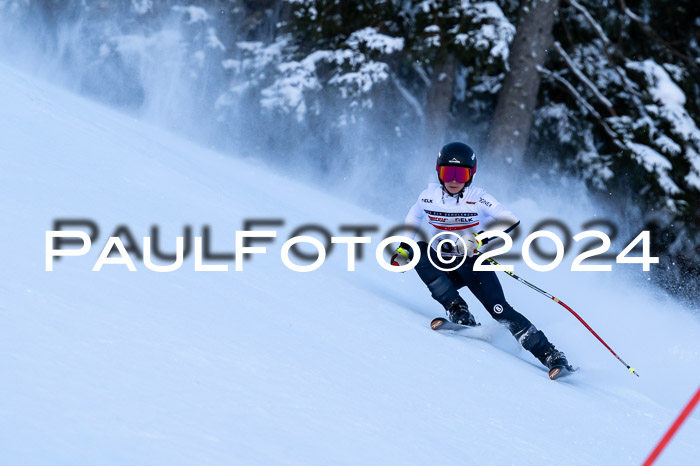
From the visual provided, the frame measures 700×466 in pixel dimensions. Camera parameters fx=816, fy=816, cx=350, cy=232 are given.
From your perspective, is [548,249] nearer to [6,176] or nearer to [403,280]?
[403,280]

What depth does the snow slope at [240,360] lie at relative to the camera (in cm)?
261

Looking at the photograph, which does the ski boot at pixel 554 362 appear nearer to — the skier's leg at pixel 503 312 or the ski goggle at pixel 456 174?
the skier's leg at pixel 503 312

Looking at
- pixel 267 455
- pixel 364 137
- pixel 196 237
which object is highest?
pixel 364 137

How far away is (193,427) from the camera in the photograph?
266cm

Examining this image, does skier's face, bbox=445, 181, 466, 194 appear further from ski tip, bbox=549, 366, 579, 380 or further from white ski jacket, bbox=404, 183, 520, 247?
ski tip, bbox=549, 366, 579, 380

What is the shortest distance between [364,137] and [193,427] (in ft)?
40.9

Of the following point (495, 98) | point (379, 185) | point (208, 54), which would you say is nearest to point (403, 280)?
point (379, 185)

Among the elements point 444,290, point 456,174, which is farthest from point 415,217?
point 444,290

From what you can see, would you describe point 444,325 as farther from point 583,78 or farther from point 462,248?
point 583,78

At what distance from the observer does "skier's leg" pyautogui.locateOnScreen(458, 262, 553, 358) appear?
5648mm

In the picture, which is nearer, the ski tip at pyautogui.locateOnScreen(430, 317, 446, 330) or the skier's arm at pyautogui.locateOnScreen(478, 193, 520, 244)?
the ski tip at pyautogui.locateOnScreen(430, 317, 446, 330)

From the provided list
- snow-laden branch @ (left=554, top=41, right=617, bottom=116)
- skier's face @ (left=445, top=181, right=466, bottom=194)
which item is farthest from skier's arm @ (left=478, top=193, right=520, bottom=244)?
snow-laden branch @ (left=554, top=41, right=617, bottom=116)

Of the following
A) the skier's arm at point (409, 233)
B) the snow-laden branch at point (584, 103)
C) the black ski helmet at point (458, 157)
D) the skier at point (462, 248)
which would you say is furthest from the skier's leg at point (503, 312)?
the snow-laden branch at point (584, 103)

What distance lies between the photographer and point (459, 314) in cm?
579
